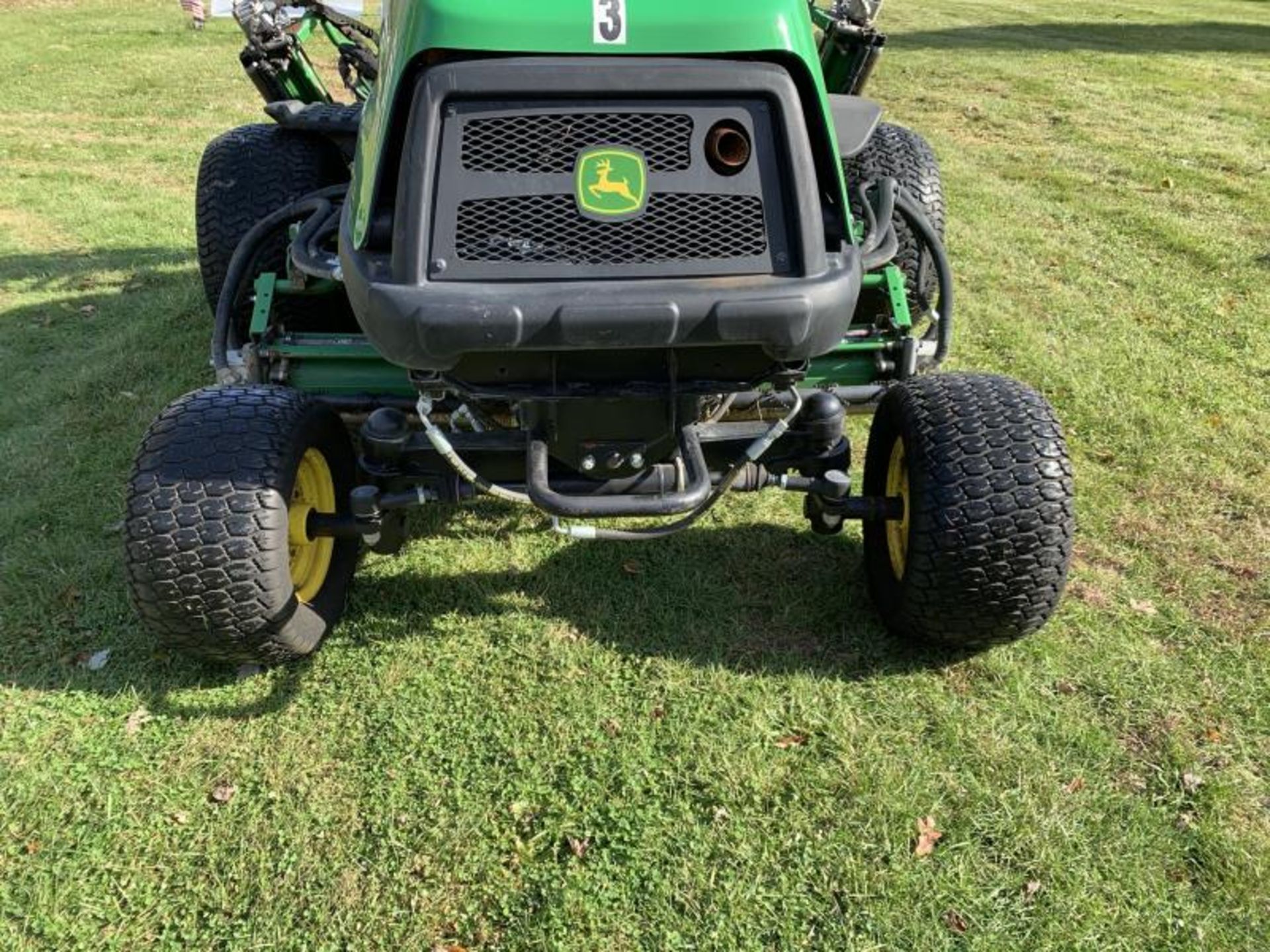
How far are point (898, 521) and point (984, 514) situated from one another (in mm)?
425

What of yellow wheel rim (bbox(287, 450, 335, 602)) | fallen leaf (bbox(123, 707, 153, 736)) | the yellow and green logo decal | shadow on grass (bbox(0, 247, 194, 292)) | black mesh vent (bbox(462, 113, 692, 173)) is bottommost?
shadow on grass (bbox(0, 247, 194, 292))

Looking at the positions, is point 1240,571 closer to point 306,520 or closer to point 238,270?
point 306,520

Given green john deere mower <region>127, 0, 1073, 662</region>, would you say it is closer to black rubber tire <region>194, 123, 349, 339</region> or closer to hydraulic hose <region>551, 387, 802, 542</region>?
hydraulic hose <region>551, 387, 802, 542</region>

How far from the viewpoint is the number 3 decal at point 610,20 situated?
2152mm

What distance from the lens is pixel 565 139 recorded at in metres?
2.18

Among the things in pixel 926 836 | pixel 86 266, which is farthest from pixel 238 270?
pixel 86 266

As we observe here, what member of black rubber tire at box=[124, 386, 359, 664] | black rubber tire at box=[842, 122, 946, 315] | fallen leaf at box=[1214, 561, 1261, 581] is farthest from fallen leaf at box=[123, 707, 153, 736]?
fallen leaf at box=[1214, 561, 1261, 581]

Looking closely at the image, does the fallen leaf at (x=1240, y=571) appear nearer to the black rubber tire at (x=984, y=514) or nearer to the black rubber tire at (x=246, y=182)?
the black rubber tire at (x=984, y=514)

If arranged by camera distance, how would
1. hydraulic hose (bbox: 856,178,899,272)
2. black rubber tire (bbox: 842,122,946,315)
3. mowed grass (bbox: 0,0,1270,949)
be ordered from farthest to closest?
black rubber tire (bbox: 842,122,946,315) < hydraulic hose (bbox: 856,178,899,272) < mowed grass (bbox: 0,0,1270,949)

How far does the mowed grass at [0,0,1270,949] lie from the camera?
2.40 meters

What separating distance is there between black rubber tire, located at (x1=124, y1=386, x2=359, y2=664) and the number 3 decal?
143 centimetres

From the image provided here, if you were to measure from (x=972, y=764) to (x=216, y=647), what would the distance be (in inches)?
85.0

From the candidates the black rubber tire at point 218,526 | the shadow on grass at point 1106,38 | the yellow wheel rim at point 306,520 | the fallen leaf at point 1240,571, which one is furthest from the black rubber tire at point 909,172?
the shadow on grass at point 1106,38

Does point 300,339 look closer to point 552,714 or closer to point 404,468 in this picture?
point 404,468
